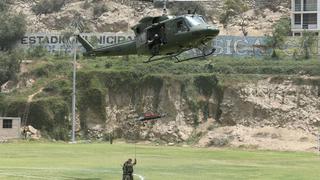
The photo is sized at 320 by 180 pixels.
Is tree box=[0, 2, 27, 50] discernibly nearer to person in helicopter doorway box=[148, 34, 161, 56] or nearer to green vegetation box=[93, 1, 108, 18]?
green vegetation box=[93, 1, 108, 18]

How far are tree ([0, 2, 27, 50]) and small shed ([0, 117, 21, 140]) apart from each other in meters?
27.5

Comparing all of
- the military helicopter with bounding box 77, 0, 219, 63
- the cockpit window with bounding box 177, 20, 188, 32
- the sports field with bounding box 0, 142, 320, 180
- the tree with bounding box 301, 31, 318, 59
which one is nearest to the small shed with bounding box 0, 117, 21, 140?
the sports field with bounding box 0, 142, 320, 180

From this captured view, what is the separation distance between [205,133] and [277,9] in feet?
167

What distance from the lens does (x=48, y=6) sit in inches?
5620

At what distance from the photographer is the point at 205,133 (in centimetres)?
9075

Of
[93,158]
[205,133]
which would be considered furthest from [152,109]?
[93,158]

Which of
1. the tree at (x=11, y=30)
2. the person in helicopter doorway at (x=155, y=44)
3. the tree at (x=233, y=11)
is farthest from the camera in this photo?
the tree at (x=233, y=11)

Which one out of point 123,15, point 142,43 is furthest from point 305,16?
point 142,43

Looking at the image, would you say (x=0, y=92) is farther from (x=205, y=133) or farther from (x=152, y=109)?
(x=205, y=133)

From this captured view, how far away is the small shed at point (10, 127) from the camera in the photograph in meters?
89.6

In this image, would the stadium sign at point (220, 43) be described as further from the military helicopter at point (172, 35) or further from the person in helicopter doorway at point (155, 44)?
the person in helicopter doorway at point (155, 44)

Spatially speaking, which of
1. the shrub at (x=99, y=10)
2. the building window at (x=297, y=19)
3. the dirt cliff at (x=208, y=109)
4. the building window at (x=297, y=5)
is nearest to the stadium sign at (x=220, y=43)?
the dirt cliff at (x=208, y=109)

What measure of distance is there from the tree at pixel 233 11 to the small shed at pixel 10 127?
5080cm

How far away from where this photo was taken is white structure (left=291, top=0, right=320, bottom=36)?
122 meters
